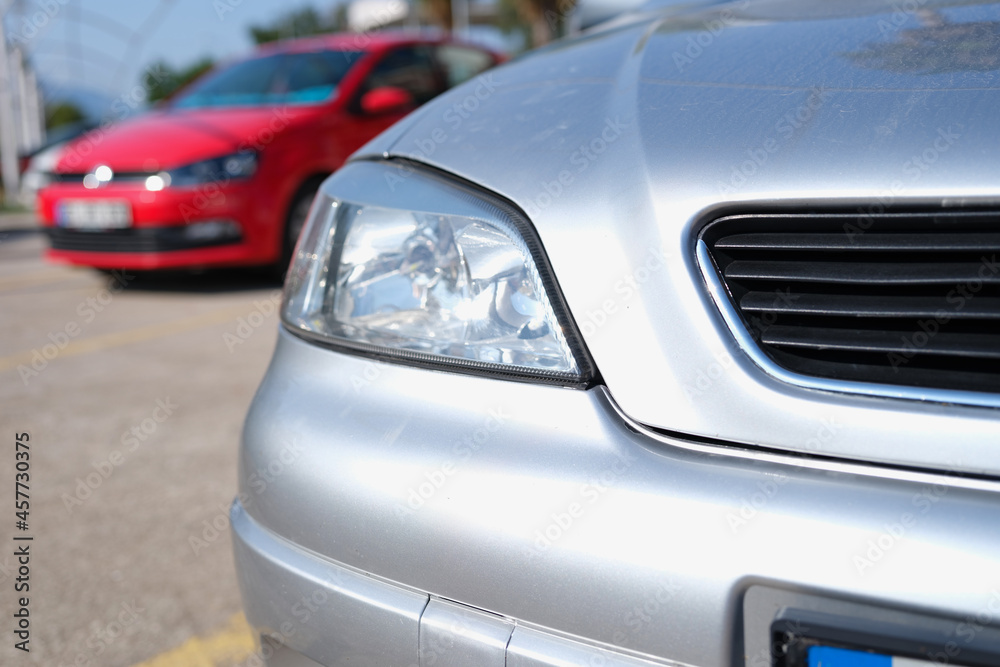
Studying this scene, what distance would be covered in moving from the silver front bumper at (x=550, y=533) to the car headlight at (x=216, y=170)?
4075mm

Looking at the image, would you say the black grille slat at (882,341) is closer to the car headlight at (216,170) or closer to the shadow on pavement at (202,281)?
the car headlight at (216,170)

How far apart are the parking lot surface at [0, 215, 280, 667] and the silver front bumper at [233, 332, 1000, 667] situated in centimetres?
83

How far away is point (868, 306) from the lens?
2.82ft

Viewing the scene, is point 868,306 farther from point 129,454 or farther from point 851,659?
point 129,454

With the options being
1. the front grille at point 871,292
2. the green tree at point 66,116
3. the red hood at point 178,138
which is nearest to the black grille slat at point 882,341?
the front grille at point 871,292

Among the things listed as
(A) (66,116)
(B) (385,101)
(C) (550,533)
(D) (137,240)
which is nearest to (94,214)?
(D) (137,240)

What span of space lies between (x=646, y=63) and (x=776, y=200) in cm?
40

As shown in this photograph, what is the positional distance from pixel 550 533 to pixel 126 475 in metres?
2.04

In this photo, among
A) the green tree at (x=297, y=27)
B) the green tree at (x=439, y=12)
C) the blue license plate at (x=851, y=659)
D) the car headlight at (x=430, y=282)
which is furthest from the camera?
the green tree at (x=297, y=27)

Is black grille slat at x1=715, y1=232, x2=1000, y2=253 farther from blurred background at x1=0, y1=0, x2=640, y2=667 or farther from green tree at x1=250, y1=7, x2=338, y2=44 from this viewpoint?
green tree at x1=250, y1=7, x2=338, y2=44

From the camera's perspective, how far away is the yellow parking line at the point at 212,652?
1.62 m

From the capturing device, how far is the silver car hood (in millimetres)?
789

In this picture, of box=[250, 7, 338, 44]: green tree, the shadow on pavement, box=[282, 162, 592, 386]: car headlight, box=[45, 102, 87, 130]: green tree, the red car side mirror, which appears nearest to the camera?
box=[282, 162, 592, 386]: car headlight

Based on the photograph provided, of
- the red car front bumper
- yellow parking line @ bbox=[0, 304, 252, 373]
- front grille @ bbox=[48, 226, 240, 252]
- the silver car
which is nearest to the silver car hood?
the silver car
